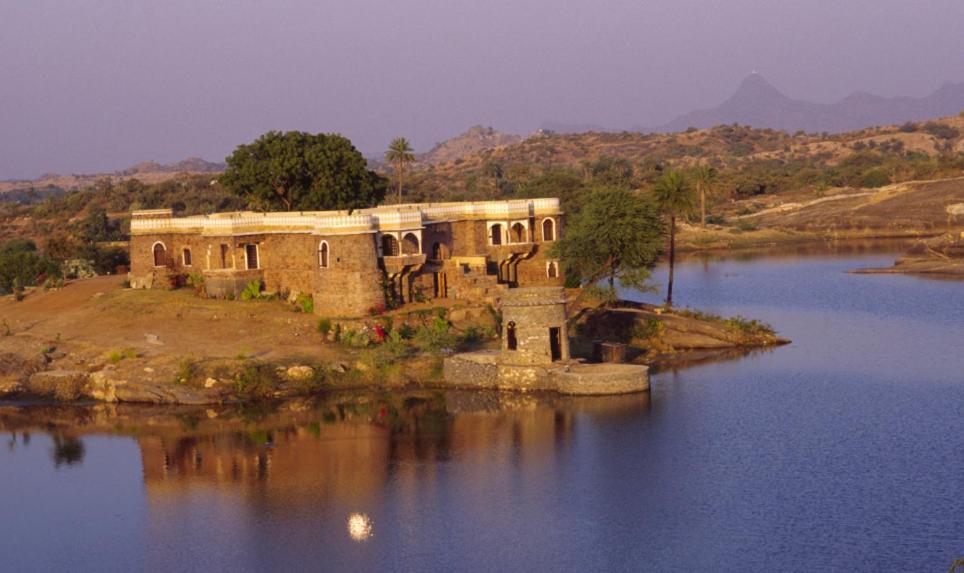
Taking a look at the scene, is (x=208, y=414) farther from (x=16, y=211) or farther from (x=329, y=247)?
(x=16, y=211)

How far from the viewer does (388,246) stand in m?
49.7

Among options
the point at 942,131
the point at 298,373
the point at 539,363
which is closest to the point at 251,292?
the point at 298,373

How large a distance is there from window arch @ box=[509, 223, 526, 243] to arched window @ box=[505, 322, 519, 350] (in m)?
12.5

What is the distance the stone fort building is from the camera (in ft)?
156

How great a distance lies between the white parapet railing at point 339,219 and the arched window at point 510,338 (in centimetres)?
826

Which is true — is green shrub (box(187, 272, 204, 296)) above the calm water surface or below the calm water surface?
above

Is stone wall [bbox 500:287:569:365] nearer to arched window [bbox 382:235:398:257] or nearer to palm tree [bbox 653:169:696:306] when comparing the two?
arched window [bbox 382:235:398:257]

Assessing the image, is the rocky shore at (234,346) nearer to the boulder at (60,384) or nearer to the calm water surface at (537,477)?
the boulder at (60,384)

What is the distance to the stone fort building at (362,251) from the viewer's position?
156 ft

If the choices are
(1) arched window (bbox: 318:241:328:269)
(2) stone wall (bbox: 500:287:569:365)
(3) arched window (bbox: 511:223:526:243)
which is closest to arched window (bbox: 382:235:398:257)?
(1) arched window (bbox: 318:241:328:269)

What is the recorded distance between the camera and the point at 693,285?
229 ft

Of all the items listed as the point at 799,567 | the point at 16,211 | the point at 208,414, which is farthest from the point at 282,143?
the point at 16,211

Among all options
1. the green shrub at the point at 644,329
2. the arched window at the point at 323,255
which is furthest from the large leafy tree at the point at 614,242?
the arched window at the point at 323,255

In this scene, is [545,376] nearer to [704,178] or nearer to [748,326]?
[748,326]
